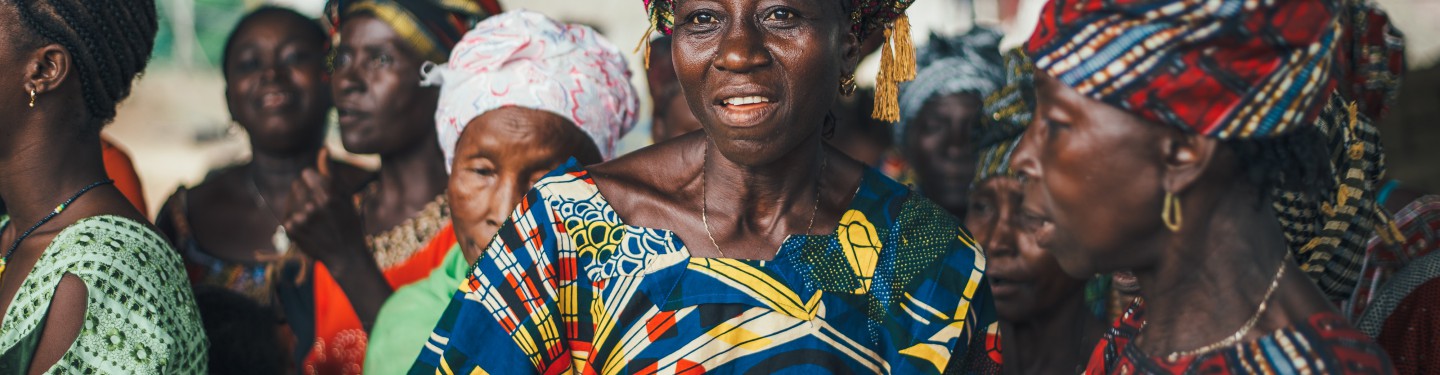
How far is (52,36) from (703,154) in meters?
1.55

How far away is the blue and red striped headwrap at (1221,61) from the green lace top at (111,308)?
2.07 m

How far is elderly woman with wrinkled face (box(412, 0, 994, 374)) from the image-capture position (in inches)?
95.4

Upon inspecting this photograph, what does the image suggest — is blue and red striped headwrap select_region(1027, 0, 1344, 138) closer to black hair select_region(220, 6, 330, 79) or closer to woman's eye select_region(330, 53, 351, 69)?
woman's eye select_region(330, 53, 351, 69)

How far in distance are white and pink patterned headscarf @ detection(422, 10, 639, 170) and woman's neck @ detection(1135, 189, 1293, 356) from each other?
192 cm

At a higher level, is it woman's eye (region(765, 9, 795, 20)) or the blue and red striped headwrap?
the blue and red striped headwrap

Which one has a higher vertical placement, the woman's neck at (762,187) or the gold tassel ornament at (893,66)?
the gold tassel ornament at (893,66)

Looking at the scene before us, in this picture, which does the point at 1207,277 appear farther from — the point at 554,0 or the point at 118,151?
the point at 554,0

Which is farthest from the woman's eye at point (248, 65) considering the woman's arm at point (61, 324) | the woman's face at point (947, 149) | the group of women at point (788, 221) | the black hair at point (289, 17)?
the woman's face at point (947, 149)

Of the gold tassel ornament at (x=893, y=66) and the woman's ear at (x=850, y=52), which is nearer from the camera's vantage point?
the woman's ear at (x=850, y=52)

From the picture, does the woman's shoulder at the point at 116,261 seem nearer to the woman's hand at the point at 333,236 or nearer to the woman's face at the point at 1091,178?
the woman's hand at the point at 333,236

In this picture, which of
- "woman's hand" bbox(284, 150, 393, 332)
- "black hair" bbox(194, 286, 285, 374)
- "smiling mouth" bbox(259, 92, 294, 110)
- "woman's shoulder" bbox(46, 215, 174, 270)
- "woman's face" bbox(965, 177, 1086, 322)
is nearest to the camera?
"woman's shoulder" bbox(46, 215, 174, 270)

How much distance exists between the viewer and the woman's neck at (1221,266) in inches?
76.0

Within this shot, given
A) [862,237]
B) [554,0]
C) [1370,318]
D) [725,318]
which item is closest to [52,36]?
[725,318]

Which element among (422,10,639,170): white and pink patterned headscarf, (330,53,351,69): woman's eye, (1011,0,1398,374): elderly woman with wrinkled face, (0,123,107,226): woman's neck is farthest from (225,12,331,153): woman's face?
(1011,0,1398,374): elderly woman with wrinkled face
